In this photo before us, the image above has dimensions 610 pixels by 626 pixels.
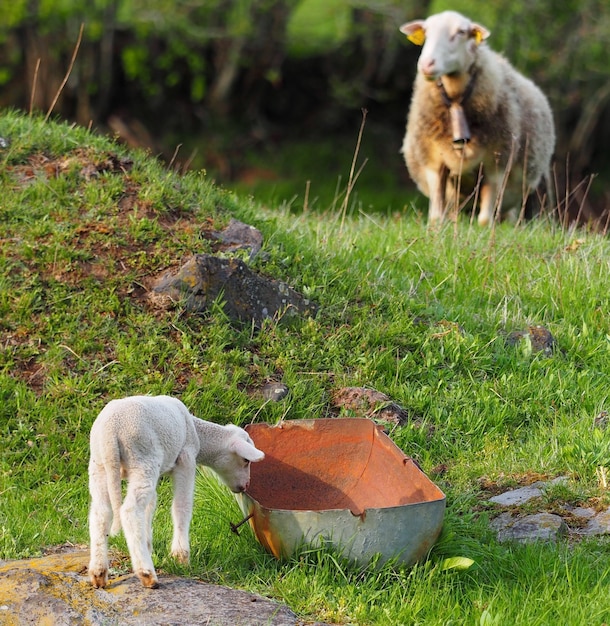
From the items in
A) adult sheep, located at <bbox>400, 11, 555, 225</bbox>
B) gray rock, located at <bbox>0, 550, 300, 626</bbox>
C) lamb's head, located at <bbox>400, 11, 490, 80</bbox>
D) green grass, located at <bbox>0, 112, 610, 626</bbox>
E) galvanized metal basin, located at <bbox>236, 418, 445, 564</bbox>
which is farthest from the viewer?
adult sheep, located at <bbox>400, 11, 555, 225</bbox>

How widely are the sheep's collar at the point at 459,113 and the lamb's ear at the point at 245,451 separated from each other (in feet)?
16.1

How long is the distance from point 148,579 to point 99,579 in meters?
0.19

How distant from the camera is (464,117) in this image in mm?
8500

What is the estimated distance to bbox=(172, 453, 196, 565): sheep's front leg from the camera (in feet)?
12.9

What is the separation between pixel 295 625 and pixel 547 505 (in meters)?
1.49

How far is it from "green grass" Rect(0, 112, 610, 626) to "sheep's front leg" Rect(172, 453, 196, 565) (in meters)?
0.10

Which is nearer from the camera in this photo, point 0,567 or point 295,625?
point 295,625

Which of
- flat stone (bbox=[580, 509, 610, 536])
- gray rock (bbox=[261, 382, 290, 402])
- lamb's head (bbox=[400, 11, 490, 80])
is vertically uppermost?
lamb's head (bbox=[400, 11, 490, 80])

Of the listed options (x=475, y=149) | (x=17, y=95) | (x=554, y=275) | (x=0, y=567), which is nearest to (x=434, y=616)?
(x=0, y=567)

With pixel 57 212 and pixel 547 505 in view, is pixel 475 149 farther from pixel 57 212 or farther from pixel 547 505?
pixel 547 505

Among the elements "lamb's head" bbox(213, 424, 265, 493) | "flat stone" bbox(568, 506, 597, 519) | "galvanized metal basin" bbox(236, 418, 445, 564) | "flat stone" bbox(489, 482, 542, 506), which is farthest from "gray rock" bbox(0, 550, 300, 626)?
"flat stone" bbox(568, 506, 597, 519)

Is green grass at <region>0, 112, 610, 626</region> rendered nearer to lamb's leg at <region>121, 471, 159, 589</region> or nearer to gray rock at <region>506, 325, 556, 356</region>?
gray rock at <region>506, 325, 556, 356</region>

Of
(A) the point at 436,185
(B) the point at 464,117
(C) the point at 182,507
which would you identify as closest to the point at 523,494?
(C) the point at 182,507

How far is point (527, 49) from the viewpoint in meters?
17.2
